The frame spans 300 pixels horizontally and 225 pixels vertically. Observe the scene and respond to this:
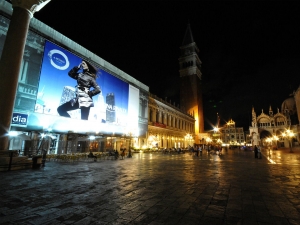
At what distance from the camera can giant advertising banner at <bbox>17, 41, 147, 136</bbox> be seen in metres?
18.5

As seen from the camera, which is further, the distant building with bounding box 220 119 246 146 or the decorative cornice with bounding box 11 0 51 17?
the distant building with bounding box 220 119 246 146

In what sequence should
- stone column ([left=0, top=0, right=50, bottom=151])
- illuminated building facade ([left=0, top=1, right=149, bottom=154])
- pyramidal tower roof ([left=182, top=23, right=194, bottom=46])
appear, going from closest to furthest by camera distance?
stone column ([left=0, top=0, right=50, bottom=151]), illuminated building facade ([left=0, top=1, right=149, bottom=154]), pyramidal tower roof ([left=182, top=23, right=194, bottom=46])

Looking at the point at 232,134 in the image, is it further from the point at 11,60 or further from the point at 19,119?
the point at 11,60

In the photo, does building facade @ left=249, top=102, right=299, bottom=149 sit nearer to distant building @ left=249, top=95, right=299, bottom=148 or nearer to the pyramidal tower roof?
distant building @ left=249, top=95, right=299, bottom=148

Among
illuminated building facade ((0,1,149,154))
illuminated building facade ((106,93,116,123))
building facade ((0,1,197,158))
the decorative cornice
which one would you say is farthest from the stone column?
illuminated building facade ((106,93,116,123))

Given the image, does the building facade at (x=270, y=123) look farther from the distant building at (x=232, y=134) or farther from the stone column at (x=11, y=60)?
the stone column at (x=11, y=60)

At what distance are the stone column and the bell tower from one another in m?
57.0

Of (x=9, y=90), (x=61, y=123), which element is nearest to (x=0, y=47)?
(x=61, y=123)

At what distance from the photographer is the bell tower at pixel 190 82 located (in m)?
62.5

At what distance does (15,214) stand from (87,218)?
4.62ft

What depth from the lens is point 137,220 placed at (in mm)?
2912

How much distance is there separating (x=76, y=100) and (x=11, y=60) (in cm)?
1238

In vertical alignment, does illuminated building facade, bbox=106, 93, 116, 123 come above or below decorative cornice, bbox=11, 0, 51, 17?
below

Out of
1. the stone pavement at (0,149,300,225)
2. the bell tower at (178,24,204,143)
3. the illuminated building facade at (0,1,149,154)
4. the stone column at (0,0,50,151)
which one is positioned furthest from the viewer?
the bell tower at (178,24,204,143)
